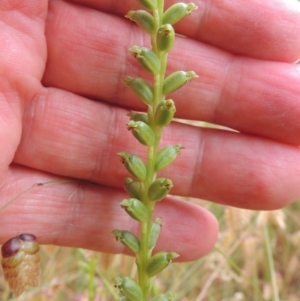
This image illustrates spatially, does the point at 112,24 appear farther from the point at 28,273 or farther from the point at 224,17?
the point at 28,273

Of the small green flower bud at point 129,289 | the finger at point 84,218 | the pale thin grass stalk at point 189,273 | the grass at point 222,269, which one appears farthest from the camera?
the pale thin grass stalk at point 189,273

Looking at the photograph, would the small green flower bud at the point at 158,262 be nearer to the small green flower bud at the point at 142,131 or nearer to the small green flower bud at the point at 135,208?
the small green flower bud at the point at 135,208

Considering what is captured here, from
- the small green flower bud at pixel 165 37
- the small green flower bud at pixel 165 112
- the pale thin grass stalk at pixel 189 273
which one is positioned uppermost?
the small green flower bud at pixel 165 37

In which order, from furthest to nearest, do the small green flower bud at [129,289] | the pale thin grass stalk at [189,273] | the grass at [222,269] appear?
the pale thin grass stalk at [189,273], the grass at [222,269], the small green flower bud at [129,289]

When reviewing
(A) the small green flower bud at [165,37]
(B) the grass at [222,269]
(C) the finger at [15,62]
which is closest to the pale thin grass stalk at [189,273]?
(B) the grass at [222,269]

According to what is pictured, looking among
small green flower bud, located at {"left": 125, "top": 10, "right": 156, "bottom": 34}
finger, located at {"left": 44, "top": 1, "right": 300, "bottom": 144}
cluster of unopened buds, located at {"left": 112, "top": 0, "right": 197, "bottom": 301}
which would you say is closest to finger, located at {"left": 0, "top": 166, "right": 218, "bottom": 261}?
finger, located at {"left": 44, "top": 1, "right": 300, "bottom": 144}

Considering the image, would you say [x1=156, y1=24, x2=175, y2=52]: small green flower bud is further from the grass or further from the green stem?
the grass

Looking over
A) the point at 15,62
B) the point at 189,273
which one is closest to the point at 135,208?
the point at 15,62
